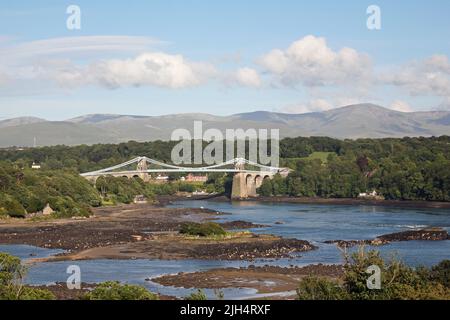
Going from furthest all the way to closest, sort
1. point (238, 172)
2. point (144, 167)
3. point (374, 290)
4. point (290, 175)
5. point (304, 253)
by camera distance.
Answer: point (144, 167)
point (238, 172)
point (290, 175)
point (304, 253)
point (374, 290)

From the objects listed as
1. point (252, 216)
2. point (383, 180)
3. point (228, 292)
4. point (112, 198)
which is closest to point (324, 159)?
point (383, 180)

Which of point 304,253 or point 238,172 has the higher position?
point 238,172

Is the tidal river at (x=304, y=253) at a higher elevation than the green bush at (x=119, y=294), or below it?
below

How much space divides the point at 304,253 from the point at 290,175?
7084 cm

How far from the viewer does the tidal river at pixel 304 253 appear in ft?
119

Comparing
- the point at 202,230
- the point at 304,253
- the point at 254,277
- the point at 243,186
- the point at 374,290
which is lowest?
the point at 243,186

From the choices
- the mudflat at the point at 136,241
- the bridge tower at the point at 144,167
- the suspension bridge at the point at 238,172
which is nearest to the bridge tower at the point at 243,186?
the suspension bridge at the point at 238,172

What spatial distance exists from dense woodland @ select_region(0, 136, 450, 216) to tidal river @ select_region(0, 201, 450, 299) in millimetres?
12844

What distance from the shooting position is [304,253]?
45438 mm

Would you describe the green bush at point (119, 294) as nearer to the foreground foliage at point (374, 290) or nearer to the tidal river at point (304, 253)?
the foreground foliage at point (374, 290)

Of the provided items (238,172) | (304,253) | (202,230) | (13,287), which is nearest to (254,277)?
(304,253)

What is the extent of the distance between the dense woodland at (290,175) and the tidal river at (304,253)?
12.8 m

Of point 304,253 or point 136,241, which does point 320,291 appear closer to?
point 304,253
